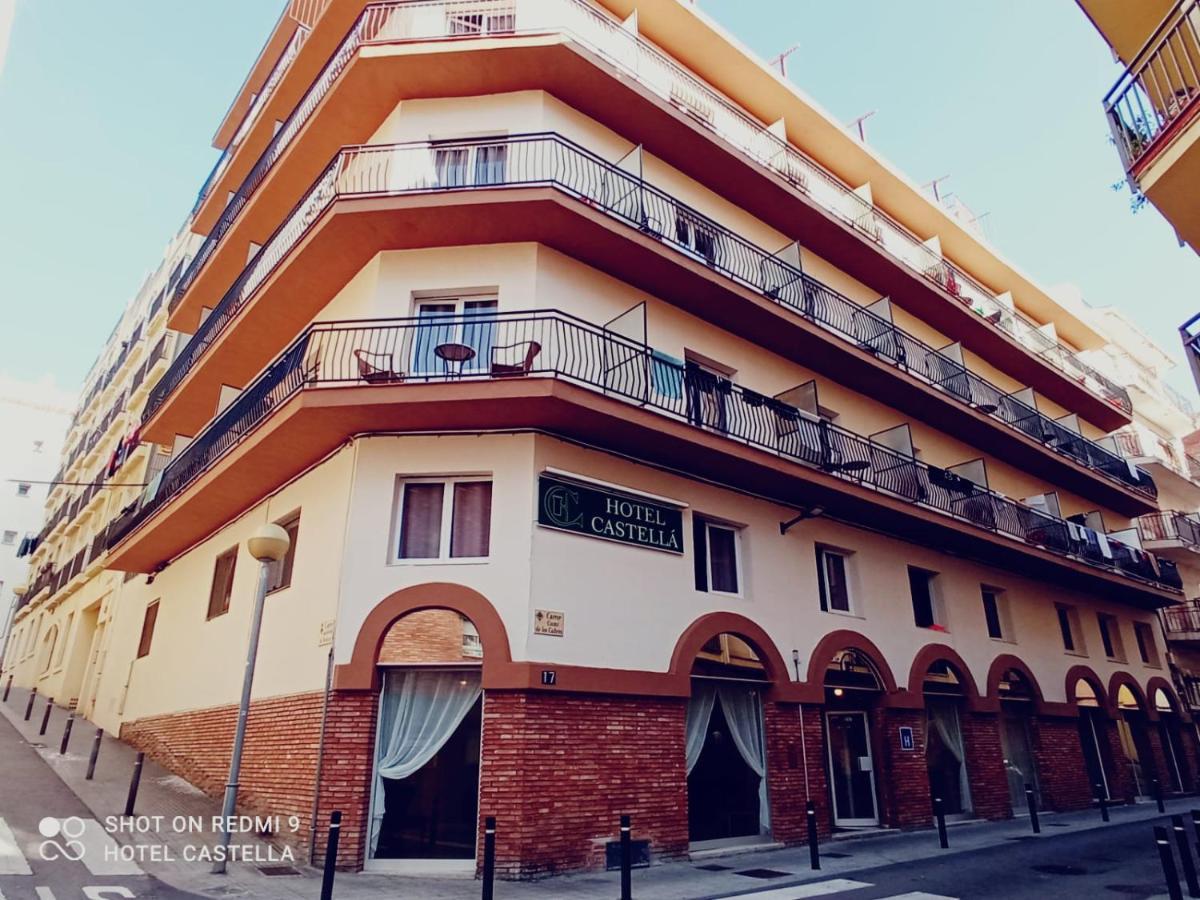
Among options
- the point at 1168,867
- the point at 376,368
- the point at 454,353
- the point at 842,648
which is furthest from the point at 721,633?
the point at 376,368

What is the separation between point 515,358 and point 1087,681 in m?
18.6

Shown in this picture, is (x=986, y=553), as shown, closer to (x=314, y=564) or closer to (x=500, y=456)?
(x=500, y=456)

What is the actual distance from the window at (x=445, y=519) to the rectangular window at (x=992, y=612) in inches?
523

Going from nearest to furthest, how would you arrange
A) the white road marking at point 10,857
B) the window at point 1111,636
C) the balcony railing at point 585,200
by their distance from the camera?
the white road marking at point 10,857, the balcony railing at point 585,200, the window at point 1111,636

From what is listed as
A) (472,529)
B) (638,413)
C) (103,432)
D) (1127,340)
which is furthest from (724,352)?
(1127,340)

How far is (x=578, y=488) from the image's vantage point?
35.1 feet

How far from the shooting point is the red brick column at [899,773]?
13406 mm

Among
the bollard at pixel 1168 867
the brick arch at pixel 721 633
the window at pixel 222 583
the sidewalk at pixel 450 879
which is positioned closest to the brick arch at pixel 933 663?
the sidewalk at pixel 450 879

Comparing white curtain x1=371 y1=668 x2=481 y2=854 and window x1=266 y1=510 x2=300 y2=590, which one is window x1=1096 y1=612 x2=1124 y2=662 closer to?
white curtain x1=371 y1=668 x2=481 y2=854

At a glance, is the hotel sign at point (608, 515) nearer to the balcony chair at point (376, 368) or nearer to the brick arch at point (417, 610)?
the brick arch at point (417, 610)

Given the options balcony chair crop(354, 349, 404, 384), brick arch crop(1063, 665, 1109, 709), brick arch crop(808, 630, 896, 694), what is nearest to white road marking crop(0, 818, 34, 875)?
balcony chair crop(354, 349, 404, 384)

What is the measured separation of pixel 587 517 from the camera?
10.6 metres

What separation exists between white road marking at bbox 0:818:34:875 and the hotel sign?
269 inches

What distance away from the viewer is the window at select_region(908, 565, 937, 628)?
15930 millimetres
